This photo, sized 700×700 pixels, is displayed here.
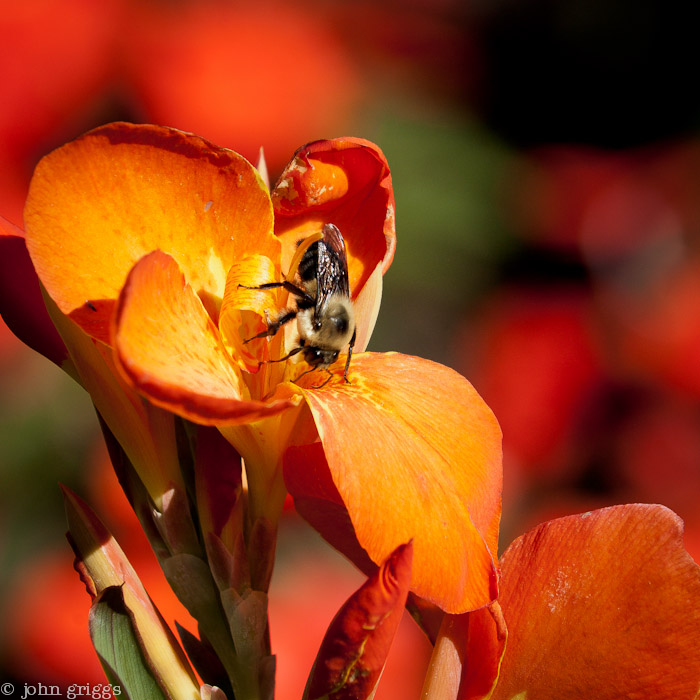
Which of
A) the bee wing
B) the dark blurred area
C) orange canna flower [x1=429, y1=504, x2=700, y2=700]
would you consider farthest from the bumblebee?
the dark blurred area

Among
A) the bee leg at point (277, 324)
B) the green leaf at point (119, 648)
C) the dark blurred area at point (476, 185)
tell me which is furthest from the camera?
the dark blurred area at point (476, 185)

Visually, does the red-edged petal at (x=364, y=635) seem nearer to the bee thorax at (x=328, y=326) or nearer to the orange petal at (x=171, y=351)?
the orange petal at (x=171, y=351)

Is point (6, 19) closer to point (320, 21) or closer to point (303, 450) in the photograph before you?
point (320, 21)

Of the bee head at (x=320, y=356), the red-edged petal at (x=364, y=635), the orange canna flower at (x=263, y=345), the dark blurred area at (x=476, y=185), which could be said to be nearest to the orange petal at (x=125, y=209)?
the orange canna flower at (x=263, y=345)

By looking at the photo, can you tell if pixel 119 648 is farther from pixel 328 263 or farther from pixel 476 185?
pixel 476 185

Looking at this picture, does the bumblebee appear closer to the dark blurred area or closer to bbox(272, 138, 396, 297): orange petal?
bbox(272, 138, 396, 297): orange petal

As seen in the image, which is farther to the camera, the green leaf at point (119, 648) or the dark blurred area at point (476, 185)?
the dark blurred area at point (476, 185)

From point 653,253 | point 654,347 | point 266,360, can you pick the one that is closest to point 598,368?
point 654,347

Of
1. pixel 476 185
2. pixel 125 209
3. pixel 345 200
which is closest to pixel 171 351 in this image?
pixel 125 209
